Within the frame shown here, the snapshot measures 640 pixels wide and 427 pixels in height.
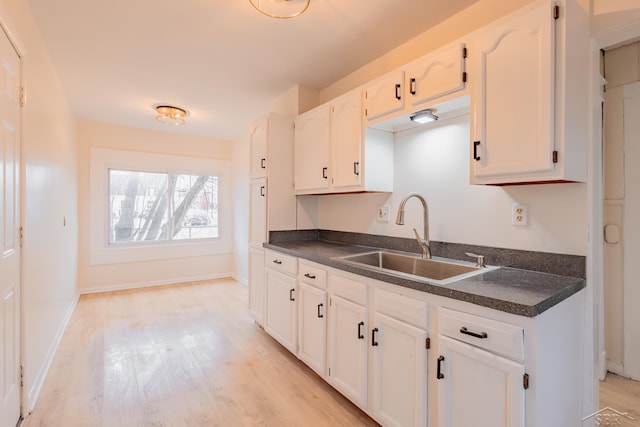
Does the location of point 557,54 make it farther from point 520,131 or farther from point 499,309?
point 499,309

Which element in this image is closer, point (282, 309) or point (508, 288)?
point (508, 288)

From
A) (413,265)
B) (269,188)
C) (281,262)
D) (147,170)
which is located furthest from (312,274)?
(147,170)

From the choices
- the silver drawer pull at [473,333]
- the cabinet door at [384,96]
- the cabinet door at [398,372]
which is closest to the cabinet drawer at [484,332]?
the silver drawer pull at [473,333]

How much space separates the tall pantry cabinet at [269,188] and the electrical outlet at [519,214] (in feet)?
6.27

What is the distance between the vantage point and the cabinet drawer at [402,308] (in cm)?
143

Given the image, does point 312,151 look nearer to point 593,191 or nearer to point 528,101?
point 528,101

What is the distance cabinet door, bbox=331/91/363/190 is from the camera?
2260mm

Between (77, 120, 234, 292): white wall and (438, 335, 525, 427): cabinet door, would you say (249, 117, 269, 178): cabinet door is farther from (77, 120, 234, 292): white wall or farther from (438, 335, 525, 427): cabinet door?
(77, 120, 234, 292): white wall

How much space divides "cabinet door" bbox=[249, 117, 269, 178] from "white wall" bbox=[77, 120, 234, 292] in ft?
7.96

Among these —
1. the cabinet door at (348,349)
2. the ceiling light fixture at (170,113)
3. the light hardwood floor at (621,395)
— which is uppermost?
the ceiling light fixture at (170,113)

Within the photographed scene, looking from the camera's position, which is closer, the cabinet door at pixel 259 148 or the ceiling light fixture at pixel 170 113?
the cabinet door at pixel 259 148

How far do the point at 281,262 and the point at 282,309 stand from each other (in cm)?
40

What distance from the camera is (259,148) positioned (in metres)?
3.07

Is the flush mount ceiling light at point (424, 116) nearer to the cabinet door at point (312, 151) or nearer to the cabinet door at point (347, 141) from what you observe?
the cabinet door at point (347, 141)
